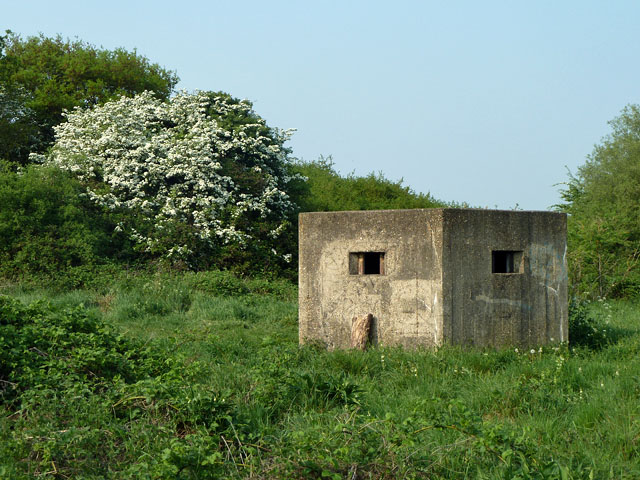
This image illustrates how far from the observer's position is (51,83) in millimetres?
23859

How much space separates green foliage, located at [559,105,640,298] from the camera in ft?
53.2

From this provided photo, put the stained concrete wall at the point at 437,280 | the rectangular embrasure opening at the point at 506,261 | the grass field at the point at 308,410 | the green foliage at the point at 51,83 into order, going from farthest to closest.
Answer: the green foliage at the point at 51,83
the rectangular embrasure opening at the point at 506,261
the stained concrete wall at the point at 437,280
the grass field at the point at 308,410

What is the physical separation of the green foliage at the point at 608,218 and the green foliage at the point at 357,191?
5.87 m

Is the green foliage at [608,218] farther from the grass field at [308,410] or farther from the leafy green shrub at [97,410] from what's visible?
the leafy green shrub at [97,410]

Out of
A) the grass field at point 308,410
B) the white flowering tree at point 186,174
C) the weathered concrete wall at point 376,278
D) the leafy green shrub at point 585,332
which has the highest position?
the white flowering tree at point 186,174

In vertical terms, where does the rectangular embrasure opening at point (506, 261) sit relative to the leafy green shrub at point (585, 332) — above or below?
above

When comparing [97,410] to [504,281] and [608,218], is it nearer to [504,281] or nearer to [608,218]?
[504,281]

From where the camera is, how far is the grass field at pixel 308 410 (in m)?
4.27

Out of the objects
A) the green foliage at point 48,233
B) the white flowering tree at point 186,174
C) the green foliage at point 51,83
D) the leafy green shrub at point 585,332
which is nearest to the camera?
the leafy green shrub at point 585,332

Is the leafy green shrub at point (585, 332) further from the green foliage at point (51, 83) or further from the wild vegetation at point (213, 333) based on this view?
the green foliage at point (51, 83)

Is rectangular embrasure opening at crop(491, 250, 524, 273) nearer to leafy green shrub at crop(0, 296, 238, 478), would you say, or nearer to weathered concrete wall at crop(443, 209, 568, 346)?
weathered concrete wall at crop(443, 209, 568, 346)

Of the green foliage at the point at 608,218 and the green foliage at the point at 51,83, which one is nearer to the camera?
the green foliage at the point at 608,218

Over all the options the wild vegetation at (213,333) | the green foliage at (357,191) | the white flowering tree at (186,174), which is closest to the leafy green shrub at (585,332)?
Answer: the wild vegetation at (213,333)

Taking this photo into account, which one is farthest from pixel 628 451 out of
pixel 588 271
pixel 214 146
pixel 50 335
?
pixel 214 146
